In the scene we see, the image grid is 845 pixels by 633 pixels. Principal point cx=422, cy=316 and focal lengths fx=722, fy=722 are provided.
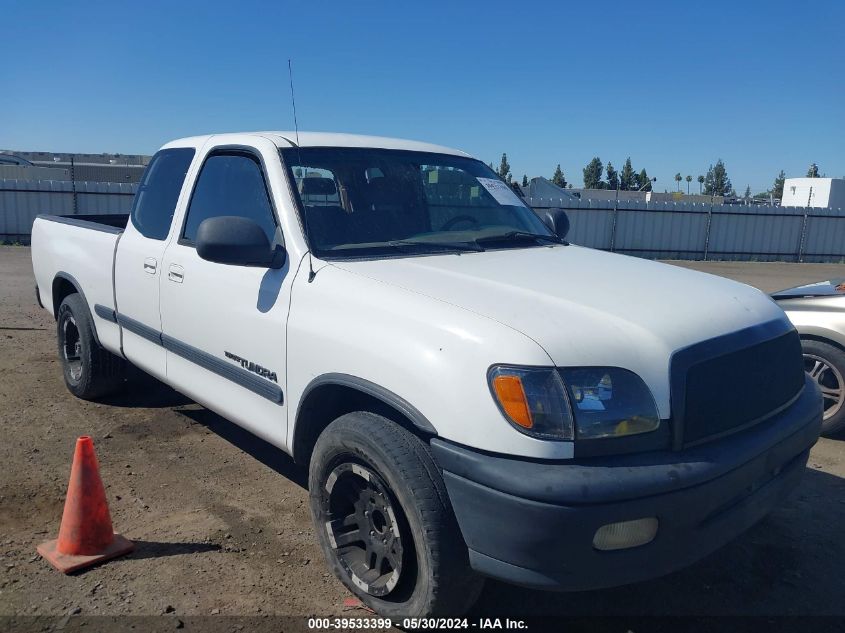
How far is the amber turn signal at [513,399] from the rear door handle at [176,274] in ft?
7.63

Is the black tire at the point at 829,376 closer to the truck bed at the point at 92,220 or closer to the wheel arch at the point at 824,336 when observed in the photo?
the wheel arch at the point at 824,336

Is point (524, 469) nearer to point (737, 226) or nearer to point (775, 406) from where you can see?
point (775, 406)

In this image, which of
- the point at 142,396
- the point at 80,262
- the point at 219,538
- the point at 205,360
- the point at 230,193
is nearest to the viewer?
the point at 219,538

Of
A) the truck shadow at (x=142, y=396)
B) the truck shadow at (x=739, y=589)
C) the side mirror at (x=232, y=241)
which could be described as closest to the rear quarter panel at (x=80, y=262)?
the truck shadow at (x=142, y=396)

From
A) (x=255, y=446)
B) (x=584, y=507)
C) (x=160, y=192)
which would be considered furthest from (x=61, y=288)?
(x=584, y=507)

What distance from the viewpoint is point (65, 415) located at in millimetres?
5430

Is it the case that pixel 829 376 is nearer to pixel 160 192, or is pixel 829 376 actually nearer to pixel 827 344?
pixel 827 344

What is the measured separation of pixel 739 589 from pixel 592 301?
1615 millimetres

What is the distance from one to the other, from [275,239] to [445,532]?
1705 mm

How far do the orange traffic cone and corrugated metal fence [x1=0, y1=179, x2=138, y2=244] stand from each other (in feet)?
54.5

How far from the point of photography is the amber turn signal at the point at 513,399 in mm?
2426

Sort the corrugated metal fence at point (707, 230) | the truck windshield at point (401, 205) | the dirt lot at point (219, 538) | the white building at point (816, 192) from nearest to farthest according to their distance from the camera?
the dirt lot at point (219, 538), the truck windshield at point (401, 205), the corrugated metal fence at point (707, 230), the white building at point (816, 192)

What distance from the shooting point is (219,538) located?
3676 millimetres

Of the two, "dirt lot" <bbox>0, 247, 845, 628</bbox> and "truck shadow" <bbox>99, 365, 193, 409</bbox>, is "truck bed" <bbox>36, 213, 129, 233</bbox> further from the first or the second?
"dirt lot" <bbox>0, 247, 845, 628</bbox>
